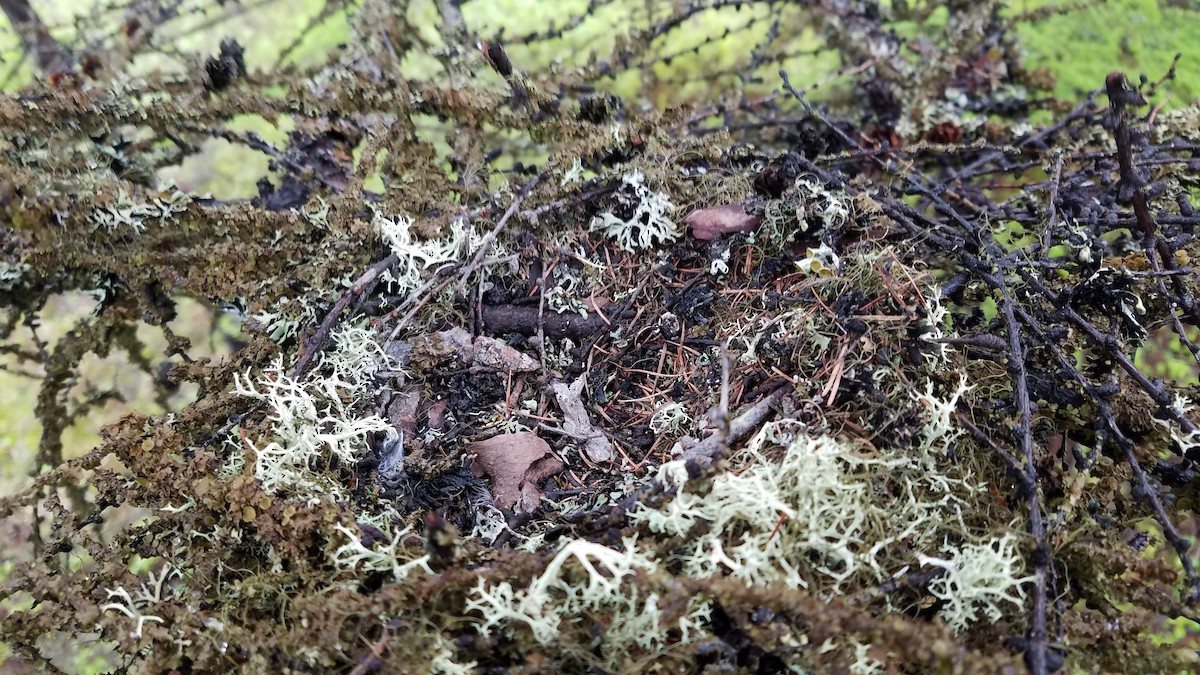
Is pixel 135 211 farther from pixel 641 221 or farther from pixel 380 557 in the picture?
pixel 641 221

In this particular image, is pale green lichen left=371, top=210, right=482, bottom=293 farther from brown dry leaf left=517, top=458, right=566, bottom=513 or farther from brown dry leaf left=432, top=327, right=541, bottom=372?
brown dry leaf left=517, top=458, right=566, bottom=513

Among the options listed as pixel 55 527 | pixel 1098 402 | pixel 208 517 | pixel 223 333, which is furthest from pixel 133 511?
pixel 1098 402

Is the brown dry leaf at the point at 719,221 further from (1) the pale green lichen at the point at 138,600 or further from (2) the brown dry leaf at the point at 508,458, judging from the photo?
(1) the pale green lichen at the point at 138,600

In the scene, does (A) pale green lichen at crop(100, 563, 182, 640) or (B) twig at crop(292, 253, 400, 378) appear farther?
(B) twig at crop(292, 253, 400, 378)

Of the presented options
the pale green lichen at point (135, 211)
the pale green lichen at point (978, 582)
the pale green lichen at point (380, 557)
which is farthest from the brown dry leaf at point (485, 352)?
the pale green lichen at point (978, 582)

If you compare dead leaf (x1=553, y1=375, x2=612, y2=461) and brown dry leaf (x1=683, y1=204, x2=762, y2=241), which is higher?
brown dry leaf (x1=683, y1=204, x2=762, y2=241)

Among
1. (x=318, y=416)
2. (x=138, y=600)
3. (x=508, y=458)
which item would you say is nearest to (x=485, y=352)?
(x=508, y=458)

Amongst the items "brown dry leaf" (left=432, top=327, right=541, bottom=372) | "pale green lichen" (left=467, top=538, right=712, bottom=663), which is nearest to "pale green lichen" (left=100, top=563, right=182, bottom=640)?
"pale green lichen" (left=467, top=538, right=712, bottom=663)
